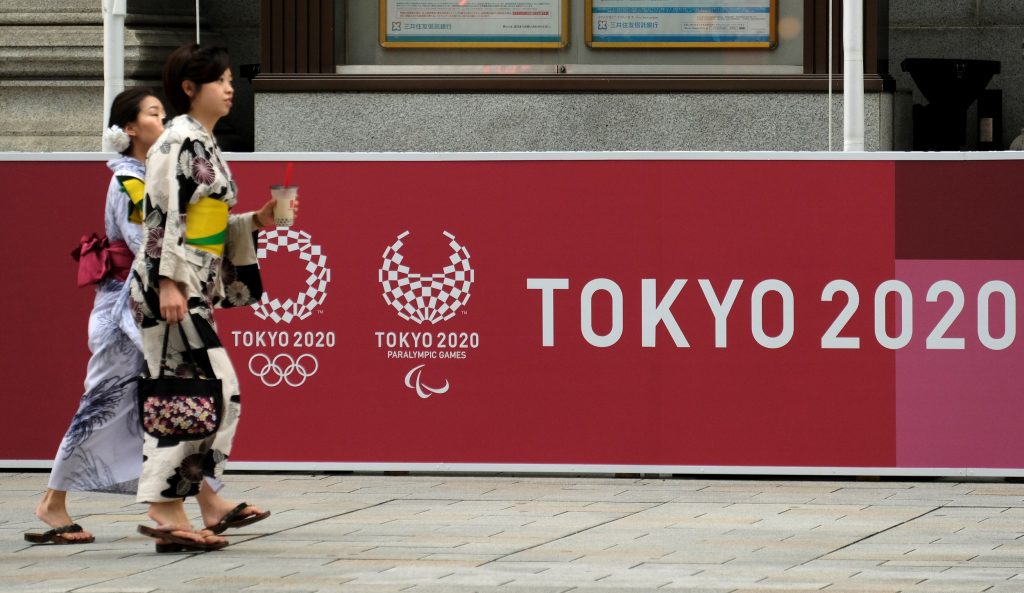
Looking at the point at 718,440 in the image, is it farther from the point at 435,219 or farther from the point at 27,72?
the point at 27,72

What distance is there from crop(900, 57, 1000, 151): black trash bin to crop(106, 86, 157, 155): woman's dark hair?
7562 mm

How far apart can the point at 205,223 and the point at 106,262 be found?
1.73ft

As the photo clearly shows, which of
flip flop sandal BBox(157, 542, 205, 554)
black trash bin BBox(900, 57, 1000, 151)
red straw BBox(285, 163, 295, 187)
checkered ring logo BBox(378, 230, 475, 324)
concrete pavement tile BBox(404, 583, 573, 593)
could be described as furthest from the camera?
black trash bin BBox(900, 57, 1000, 151)

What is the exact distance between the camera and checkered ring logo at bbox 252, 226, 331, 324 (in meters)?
8.21

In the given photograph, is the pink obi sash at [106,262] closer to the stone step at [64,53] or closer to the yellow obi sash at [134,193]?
the yellow obi sash at [134,193]

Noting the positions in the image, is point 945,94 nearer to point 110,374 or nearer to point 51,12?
point 51,12

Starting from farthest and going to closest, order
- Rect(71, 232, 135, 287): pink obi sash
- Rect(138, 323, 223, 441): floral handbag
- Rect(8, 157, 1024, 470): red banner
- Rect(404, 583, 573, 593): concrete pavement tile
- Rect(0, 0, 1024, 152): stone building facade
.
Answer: Rect(0, 0, 1024, 152): stone building facade → Rect(8, 157, 1024, 470): red banner → Rect(71, 232, 135, 287): pink obi sash → Rect(138, 323, 223, 441): floral handbag → Rect(404, 583, 573, 593): concrete pavement tile

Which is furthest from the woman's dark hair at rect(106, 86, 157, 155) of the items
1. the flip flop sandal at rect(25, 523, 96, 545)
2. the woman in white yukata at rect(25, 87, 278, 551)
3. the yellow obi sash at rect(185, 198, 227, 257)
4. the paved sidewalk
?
the paved sidewalk

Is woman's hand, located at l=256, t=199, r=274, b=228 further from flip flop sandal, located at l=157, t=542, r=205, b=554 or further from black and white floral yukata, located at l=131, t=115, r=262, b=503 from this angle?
flip flop sandal, located at l=157, t=542, r=205, b=554

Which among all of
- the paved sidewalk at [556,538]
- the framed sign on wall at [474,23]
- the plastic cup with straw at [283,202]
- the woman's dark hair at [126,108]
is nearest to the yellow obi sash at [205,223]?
the plastic cup with straw at [283,202]

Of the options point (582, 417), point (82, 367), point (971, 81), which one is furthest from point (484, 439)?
point (971, 81)

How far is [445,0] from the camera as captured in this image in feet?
41.4

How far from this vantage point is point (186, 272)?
21.0ft

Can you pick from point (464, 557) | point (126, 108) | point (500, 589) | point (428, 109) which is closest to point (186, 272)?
point (126, 108)
